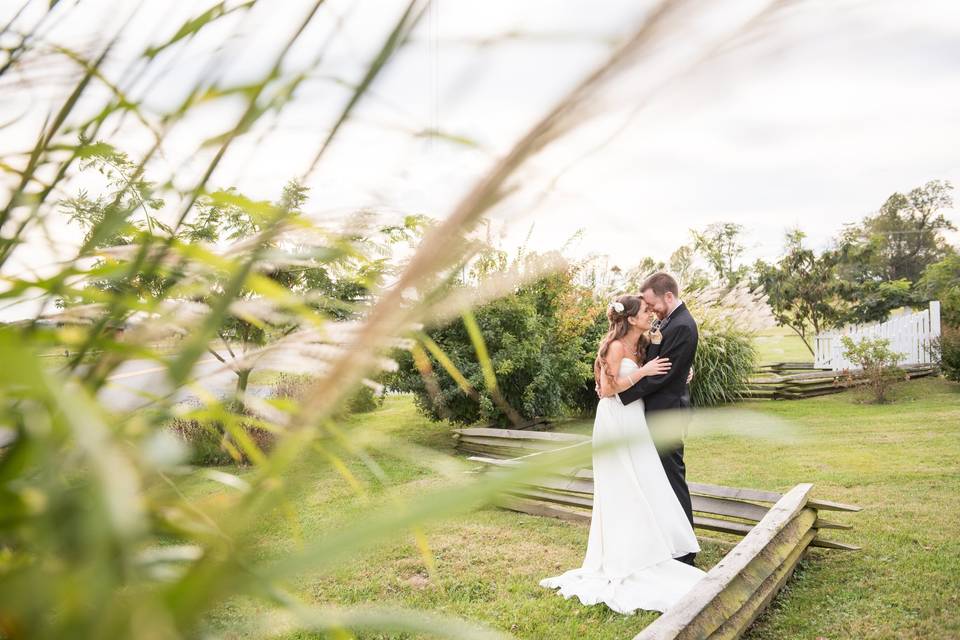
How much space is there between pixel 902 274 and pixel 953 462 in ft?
158

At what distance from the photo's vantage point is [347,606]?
4215 mm

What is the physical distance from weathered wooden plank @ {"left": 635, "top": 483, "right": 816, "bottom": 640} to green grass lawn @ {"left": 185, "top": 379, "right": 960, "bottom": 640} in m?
0.36

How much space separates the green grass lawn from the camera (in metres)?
3.85

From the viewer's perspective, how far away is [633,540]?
4.65 m

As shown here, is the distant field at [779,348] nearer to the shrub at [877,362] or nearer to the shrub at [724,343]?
the shrub at [724,343]

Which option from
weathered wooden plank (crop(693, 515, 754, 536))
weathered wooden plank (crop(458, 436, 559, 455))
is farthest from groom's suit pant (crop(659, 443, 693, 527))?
weathered wooden plank (crop(458, 436, 559, 455))

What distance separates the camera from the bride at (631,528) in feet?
14.4

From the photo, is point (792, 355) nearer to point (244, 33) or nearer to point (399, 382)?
point (399, 382)

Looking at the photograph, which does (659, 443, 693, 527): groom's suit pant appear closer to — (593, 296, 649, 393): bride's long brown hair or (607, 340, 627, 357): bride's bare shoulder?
(593, 296, 649, 393): bride's long brown hair

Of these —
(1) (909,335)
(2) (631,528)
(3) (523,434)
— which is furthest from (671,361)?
(1) (909,335)

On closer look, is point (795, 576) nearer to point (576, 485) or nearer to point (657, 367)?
point (657, 367)

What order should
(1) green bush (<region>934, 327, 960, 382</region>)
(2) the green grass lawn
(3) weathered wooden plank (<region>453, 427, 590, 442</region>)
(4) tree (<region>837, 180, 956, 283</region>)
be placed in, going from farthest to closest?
1. (4) tree (<region>837, 180, 956, 283</region>)
2. (1) green bush (<region>934, 327, 960, 382</region>)
3. (3) weathered wooden plank (<region>453, 427, 590, 442</region>)
4. (2) the green grass lawn

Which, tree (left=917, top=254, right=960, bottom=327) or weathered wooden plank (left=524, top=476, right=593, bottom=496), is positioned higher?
tree (left=917, top=254, right=960, bottom=327)

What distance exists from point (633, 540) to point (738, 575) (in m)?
1.39
